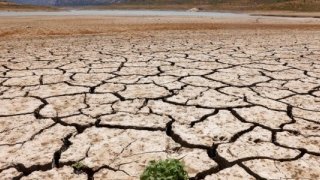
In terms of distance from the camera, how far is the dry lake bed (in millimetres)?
1853

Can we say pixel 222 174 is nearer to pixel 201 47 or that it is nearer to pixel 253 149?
pixel 253 149

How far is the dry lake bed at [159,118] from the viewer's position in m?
1.85

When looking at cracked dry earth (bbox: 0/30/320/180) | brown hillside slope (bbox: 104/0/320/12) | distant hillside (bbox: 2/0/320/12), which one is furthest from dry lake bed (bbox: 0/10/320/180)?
distant hillside (bbox: 2/0/320/12)

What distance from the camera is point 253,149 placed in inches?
79.4

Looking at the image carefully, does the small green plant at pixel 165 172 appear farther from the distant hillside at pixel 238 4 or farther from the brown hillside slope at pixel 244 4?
the distant hillside at pixel 238 4

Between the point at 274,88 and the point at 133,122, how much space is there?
4.92 ft

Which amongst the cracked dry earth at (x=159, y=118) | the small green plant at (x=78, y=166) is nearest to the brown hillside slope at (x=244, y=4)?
the cracked dry earth at (x=159, y=118)

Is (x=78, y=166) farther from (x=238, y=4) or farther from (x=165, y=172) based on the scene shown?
(x=238, y=4)

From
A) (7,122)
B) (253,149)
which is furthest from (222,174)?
(7,122)

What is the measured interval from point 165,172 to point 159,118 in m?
0.94

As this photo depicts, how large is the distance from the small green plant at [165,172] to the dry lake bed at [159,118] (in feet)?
0.54

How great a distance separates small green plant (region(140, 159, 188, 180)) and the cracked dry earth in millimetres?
152

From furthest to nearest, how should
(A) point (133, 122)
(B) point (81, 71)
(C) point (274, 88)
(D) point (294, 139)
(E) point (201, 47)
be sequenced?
(E) point (201, 47), (B) point (81, 71), (C) point (274, 88), (A) point (133, 122), (D) point (294, 139)

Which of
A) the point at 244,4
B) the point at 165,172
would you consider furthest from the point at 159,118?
the point at 244,4
